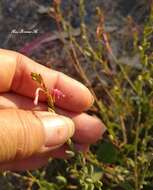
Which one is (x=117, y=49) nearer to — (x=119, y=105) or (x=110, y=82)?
(x=110, y=82)

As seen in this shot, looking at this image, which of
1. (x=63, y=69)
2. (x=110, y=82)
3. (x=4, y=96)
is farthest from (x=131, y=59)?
(x=4, y=96)

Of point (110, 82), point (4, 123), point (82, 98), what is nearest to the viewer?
point (4, 123)

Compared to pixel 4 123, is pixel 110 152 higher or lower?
lower

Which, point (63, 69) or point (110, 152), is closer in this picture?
point (110, 152)

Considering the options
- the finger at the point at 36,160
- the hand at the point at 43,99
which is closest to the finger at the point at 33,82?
the hand at the point at 43,99

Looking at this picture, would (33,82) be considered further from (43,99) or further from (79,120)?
(79,120)

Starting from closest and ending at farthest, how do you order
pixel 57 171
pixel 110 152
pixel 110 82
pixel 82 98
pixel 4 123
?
1. pixel 4 123
2. pixel 82 98
3. pixel 110 152
4. pixel 57 171
5. pixel 110 82
